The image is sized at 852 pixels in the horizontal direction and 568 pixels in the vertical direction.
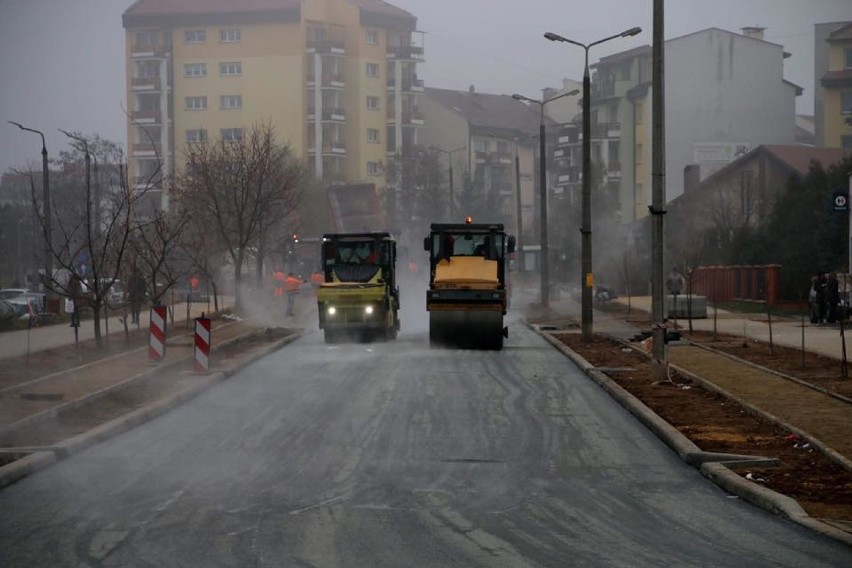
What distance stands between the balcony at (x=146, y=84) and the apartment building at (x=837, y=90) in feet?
164

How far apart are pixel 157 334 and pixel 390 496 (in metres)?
15.4

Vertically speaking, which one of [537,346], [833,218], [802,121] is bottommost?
[537,346]

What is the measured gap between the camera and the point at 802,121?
384ft

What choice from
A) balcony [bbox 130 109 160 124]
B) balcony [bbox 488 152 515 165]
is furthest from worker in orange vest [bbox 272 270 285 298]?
balcony [bbox 488 152 515 165]

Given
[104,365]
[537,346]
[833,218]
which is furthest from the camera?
[833,218]

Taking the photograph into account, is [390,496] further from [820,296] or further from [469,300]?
[820,296]

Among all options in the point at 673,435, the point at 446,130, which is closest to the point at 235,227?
the point at 673,435

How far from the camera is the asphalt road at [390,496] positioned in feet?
30.7

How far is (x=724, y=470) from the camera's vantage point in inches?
512

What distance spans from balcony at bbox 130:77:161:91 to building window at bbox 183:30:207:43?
4050 mm

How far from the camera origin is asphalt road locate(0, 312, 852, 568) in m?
9.36

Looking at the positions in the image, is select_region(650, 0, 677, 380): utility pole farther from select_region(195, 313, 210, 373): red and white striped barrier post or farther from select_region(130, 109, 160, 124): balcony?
select_region(130, 109, 160, 124): balcony

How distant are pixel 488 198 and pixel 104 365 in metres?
79.4

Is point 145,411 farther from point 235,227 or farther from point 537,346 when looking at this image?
point 235,227
